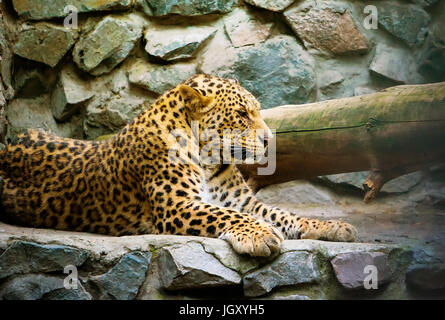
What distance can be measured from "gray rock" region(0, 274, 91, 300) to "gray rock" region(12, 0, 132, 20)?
4719 millimetres

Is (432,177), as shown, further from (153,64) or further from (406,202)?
(153,64)

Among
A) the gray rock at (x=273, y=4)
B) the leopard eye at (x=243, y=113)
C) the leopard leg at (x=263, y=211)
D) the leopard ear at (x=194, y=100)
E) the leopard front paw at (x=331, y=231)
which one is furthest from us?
the gray rock at (x=273, y=4)

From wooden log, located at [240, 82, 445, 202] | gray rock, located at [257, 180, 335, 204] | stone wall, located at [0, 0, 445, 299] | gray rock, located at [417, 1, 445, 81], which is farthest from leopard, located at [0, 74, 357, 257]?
gray rock, located at [417, 1, 445, 81]

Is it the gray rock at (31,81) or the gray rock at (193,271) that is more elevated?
the gray rock at (31,81)

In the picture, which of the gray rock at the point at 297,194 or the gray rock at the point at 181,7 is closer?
the gray rock at the point at 297,194

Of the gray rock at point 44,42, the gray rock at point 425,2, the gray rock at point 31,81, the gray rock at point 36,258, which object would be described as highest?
the gray rock at point 425,2

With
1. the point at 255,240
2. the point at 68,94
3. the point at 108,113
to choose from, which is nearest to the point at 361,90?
the point at 108,113

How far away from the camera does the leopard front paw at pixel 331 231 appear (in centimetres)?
500

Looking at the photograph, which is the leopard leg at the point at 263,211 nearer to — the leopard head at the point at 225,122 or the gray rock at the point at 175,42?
the leopard head at the point at 225,122

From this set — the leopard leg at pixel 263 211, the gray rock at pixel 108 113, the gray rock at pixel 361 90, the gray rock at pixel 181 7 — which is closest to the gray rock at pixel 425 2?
the gray rock at pixel 361 90

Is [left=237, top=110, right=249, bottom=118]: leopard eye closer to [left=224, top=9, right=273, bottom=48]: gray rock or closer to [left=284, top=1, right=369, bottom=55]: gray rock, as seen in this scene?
[left=224, top=9, right=273, bottom=48]: gray rock

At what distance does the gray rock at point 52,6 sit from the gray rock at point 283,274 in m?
5.26

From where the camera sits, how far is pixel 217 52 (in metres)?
8.41

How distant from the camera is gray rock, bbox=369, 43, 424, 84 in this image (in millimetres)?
8242
